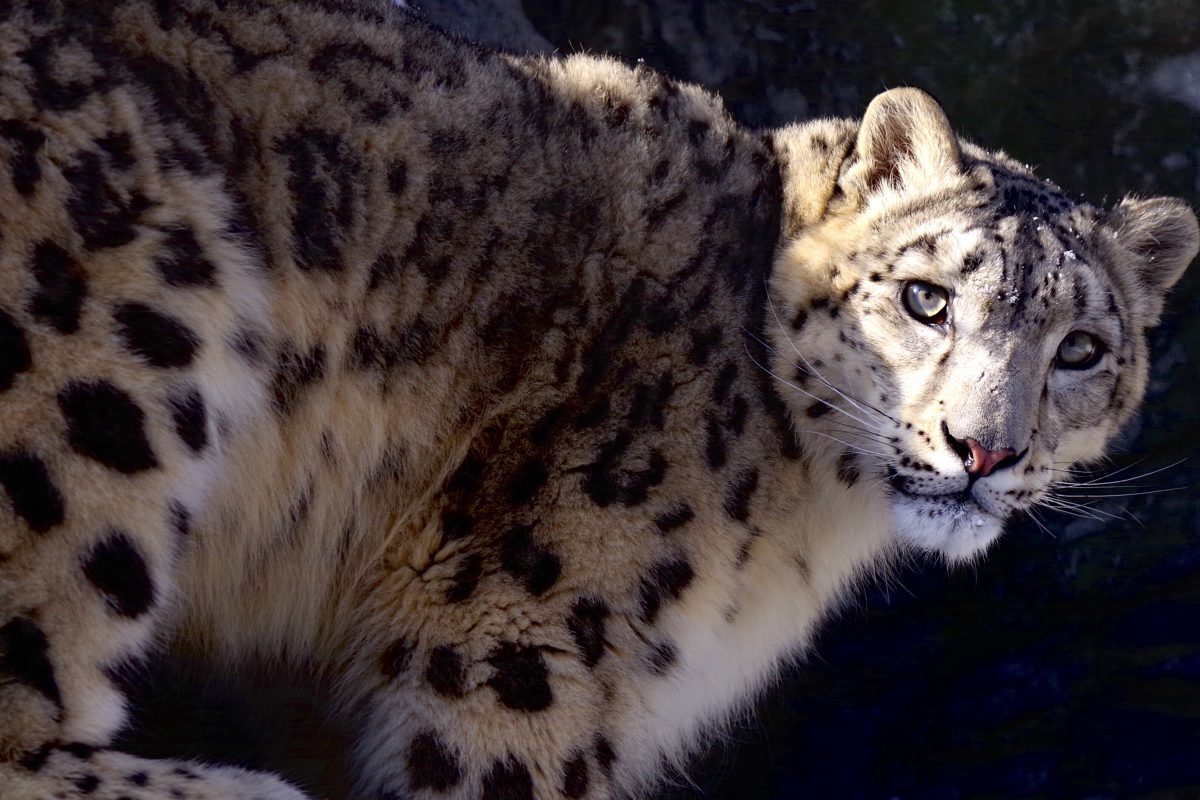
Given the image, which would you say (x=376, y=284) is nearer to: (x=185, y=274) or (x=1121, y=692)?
(x=185, y=274)

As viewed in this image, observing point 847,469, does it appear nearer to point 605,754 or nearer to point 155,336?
point 605,754

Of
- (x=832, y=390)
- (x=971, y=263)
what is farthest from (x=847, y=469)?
(x=971, y=263)

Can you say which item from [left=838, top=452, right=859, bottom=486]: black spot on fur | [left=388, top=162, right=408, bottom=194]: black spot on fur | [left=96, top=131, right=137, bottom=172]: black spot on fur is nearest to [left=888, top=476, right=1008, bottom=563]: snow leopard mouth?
[left=838, top=452, right=859, bottom=486]: black spot on fur

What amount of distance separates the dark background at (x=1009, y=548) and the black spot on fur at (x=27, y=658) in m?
1.75

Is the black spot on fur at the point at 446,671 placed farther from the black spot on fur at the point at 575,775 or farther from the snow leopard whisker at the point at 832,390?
the snow leopard whisker at the point at 832,390

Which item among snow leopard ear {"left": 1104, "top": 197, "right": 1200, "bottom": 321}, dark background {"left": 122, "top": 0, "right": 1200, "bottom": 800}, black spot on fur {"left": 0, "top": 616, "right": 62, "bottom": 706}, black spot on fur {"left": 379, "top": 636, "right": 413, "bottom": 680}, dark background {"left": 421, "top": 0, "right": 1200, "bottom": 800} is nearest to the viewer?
black spot on fur {"left": 0, "top": 616, "right": 62, "bottom": 706}

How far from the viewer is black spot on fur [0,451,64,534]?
7.85ft

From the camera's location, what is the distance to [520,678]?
2.89 m

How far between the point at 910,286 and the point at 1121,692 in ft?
5.60

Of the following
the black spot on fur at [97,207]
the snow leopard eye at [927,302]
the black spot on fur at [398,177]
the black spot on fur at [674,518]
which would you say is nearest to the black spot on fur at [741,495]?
the black spot on fur at [674,518]

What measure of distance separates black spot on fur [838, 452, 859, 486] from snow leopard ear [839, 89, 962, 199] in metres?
0.65

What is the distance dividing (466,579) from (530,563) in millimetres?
142

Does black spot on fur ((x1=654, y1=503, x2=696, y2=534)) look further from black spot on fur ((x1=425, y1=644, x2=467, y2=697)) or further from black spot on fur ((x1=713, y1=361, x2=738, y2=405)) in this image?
black spot on fur ((x1=425, y1=644, x2=467, y2=697))

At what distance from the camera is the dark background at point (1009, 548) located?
13.7ft
